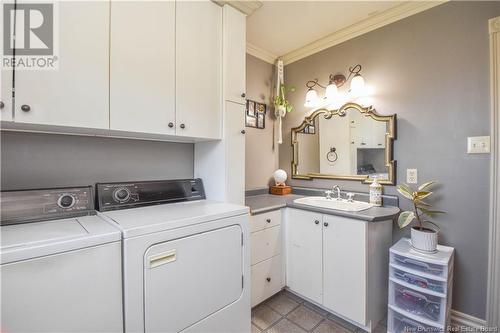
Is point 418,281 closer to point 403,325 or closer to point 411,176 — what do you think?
point 403,325

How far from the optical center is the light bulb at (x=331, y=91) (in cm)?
227

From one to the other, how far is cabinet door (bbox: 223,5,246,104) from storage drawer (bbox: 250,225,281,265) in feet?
3.69

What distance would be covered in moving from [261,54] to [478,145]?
2169 mm

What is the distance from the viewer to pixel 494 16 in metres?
1.53

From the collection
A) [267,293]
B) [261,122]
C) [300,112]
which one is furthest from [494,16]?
[267,293]

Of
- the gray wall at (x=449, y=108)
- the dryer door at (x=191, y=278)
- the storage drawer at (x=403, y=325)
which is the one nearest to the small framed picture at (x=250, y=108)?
the gray wall at (x=449, y=108)

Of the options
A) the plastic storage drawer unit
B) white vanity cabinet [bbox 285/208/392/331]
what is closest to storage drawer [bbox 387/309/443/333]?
the plastic storage drawer unit

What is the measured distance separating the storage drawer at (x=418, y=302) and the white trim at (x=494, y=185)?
45 centimetres

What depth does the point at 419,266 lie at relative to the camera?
1.52 m

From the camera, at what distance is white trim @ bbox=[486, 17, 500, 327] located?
4.92ft

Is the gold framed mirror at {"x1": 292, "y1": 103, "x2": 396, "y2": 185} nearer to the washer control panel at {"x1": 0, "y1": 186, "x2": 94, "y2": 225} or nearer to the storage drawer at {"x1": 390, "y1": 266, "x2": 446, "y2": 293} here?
the storage drawer at {"x1": 390, "y1": 266, "x2": 446, "y2": 293}

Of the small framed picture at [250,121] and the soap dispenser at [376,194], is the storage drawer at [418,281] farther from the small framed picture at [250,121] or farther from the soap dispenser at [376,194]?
the small framed picture at [250,121]

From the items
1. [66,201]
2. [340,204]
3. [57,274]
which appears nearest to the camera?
[57,274]

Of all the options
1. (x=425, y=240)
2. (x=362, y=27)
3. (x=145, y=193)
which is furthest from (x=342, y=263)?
(x=362, y=27)
